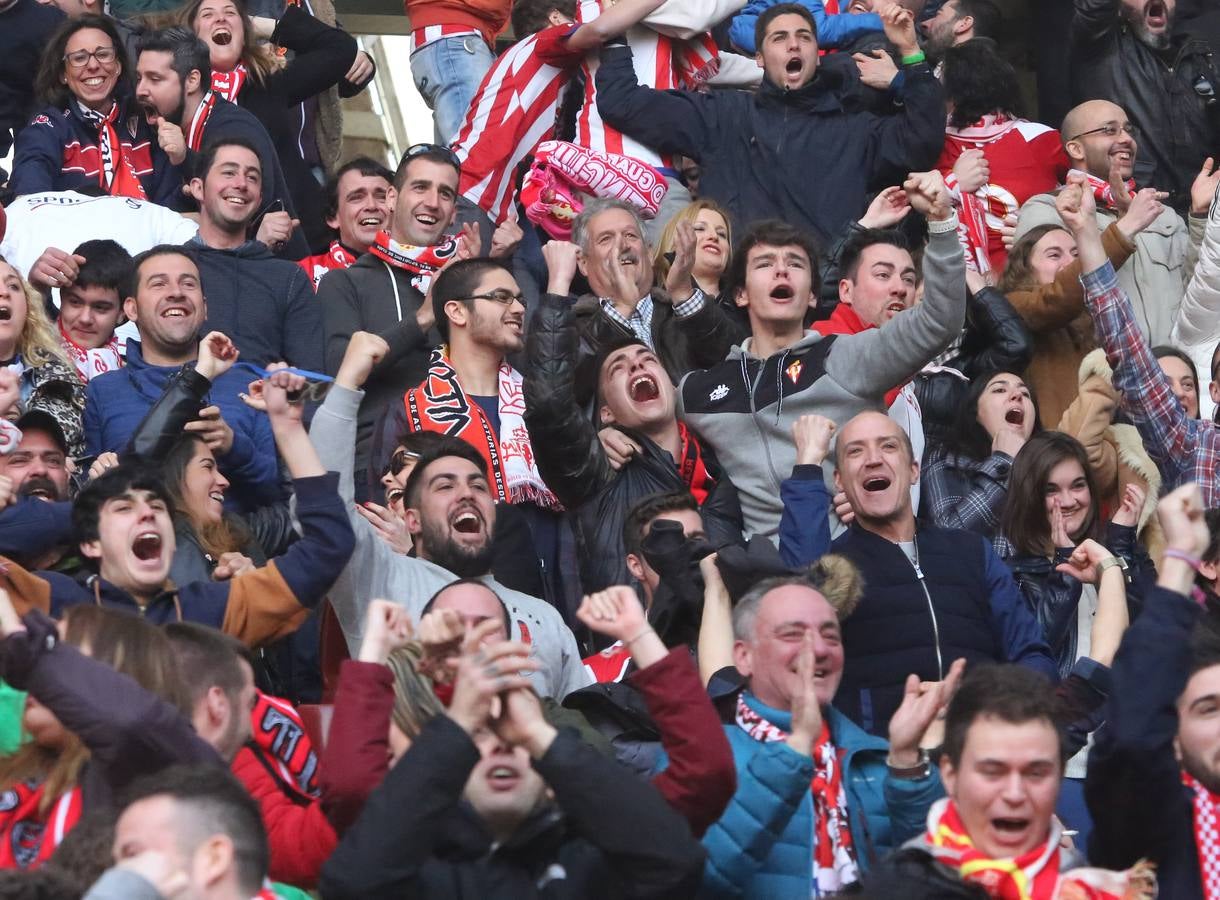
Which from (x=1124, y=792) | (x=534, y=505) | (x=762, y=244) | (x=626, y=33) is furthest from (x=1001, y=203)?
(x=1124, y=792)

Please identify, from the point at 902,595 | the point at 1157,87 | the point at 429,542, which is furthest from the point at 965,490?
the point at 1157,87

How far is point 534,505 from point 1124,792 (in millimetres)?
3197

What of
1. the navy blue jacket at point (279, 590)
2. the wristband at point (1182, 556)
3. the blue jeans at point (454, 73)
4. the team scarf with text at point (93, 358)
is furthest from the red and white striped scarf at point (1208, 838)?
the blue jeans at point (454, 73)

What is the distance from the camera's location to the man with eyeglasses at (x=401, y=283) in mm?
8609

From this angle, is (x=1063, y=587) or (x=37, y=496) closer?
(x=37, y=496)

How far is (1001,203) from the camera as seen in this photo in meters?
10.5

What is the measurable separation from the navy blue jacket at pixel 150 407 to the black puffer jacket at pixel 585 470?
0.88m

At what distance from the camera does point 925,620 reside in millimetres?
6754

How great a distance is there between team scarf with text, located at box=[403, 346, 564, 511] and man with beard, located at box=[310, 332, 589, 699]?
22.2 inches

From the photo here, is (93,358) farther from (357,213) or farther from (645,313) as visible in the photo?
(645,313)

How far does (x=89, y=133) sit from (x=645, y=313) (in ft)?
9.12

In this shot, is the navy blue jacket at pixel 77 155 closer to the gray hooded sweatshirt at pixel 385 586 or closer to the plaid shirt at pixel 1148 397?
the gray hooded sweatshirt at pixel 385 586

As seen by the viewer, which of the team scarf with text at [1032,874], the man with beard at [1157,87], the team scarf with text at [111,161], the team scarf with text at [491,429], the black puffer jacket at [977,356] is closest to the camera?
the team scarf with text at [1032,874]

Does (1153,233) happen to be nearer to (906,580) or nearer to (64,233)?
(906,580)
